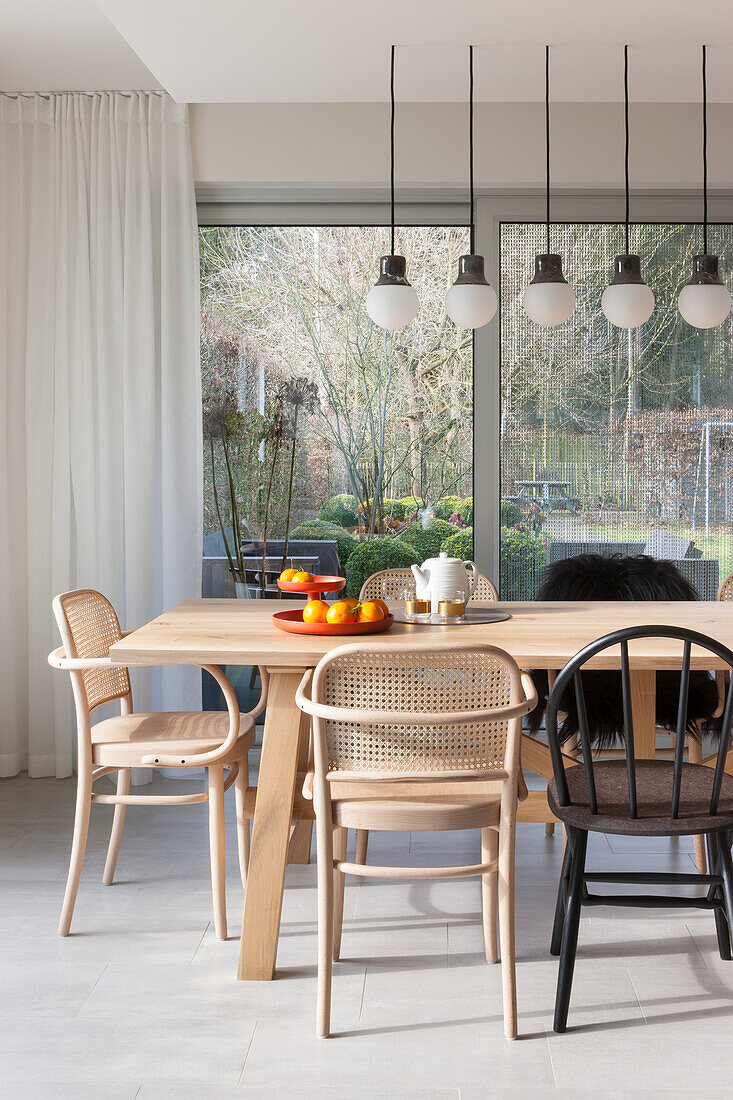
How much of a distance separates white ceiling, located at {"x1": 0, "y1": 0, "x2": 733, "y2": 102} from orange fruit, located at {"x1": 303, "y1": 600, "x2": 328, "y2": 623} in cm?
176

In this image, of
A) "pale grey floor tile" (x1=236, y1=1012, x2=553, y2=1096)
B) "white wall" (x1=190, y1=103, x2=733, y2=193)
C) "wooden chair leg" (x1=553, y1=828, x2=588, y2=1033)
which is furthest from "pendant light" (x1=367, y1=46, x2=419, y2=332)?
"pale grey floor tile" (x1=236, y1=1012, x2=553, y2=1096)

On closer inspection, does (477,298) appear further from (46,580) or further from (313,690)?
(46,580)

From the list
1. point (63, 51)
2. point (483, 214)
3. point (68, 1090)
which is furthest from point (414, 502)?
point (68, 1090)

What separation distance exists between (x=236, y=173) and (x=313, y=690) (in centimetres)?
272

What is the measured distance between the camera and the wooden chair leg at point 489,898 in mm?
2395

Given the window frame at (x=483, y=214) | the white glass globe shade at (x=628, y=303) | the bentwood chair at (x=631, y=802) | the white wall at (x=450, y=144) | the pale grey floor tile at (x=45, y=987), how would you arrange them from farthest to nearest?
the window frame at (x=483, y=214)
the white wall at (x=450, y=144)
the white glass globe shade at (x=628, y=303)
the pale grey floor tile at (x=45, y=987)
the bentwood chair at (x=631, y=802)

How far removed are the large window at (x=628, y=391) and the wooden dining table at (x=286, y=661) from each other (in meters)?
1.32

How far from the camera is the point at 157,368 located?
409 centimetres

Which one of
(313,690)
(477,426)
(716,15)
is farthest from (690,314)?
(313,690)

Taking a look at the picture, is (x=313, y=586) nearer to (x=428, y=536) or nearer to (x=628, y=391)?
(x=428, y=536)

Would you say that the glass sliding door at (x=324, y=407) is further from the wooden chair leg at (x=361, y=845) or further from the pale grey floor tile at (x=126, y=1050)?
the pale grey floor tile at (x=126, y=1050)

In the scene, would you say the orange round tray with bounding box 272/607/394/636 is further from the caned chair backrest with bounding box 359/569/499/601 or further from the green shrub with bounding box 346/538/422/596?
the green shrub with bounding box 346/538/422/596

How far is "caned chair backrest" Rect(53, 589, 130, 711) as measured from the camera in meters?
2.67

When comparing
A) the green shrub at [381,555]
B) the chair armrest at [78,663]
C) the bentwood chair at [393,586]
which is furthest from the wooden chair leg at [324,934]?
the green shrub at [381,555]
